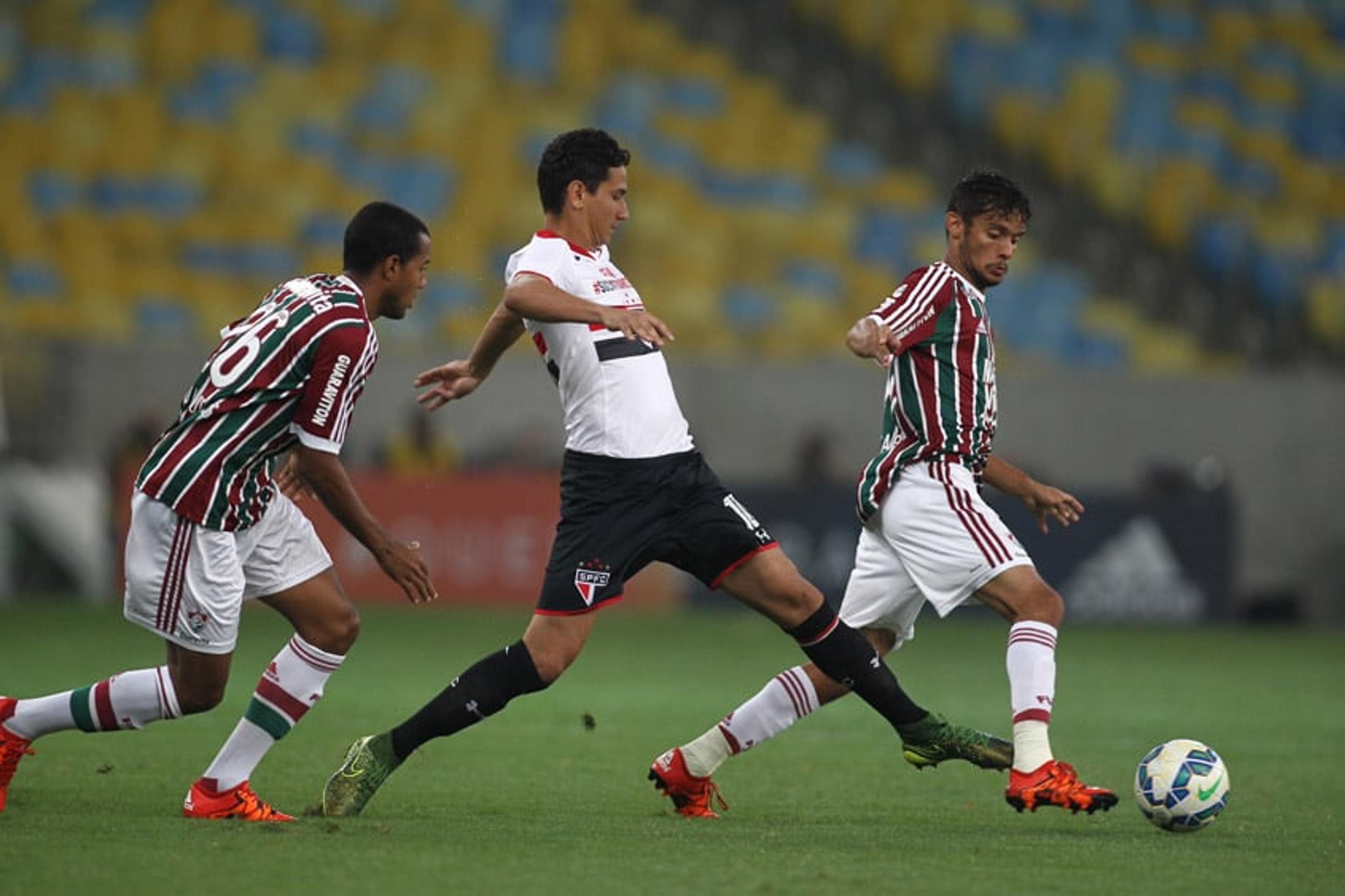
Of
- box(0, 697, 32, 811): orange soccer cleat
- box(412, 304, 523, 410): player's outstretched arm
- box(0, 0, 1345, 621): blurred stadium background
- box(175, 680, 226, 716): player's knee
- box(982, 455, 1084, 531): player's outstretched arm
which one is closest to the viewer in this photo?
box(175, 680, 226, 716): player's knee

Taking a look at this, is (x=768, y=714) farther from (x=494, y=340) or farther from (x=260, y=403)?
(x=260, y=403)

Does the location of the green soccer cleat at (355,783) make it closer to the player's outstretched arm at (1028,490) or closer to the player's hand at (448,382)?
the player's hand at (448,382)

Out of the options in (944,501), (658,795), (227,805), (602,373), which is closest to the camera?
(227,805)

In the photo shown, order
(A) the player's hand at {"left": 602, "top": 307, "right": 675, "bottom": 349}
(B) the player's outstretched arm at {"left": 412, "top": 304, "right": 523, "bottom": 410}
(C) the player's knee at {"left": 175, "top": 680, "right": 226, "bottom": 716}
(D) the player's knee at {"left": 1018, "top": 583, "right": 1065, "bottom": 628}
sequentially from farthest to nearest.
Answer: (B) the player's outstretched arm at {"left": 412, "top": 304, "right": 523, "bottom": 410} < (D) the player's knee at {"left": 1018, "top": 583, "right": 1065, "bottom": 628} < (C) the player's knee at {"left": 175, "top": 680, "right": 226, "bottom": 716} < (A) the player's hand at {"left": 602, "top": 307, "right": 675, "bottom": 349}

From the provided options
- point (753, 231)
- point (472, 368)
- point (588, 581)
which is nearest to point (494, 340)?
point (472, 368)

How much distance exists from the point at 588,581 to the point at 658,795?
4.02 feet

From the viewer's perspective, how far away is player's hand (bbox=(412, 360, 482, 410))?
288 inches

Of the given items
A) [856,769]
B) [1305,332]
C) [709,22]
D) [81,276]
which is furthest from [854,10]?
[856,769]

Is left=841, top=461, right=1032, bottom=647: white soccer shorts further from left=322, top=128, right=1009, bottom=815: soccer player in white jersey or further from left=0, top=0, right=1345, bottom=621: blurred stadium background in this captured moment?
left=0, top=0, right=1345, bottom=621: blurred stadium background

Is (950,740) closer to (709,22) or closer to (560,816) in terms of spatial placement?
(560,816)

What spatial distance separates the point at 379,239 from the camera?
688 cm

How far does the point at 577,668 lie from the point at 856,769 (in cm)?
479

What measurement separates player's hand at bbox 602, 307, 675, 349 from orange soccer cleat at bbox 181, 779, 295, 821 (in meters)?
1.95

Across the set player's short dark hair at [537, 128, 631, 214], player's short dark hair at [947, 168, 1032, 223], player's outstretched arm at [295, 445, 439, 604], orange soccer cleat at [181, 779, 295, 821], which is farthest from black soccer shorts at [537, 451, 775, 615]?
player's short dark hair at [947, 168, 1032, 223]
